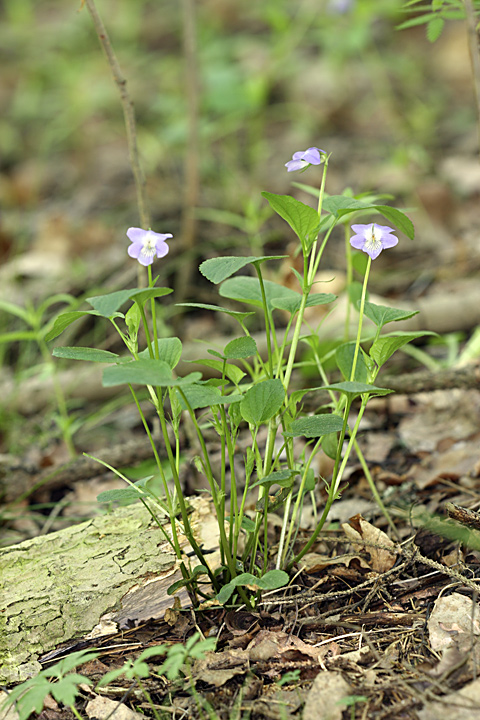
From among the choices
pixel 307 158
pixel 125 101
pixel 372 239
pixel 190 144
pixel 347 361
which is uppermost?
pixel 190 144

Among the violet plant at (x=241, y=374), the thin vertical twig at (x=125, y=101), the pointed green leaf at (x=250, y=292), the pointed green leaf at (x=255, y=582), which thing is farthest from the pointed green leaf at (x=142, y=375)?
the thin vertical twig at (x=125, y=101)

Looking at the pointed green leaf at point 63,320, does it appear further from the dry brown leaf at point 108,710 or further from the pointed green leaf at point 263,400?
the dry brown leaf at point 108,710

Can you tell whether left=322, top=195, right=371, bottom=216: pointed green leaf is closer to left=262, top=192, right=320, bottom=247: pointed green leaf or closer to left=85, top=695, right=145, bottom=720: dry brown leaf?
left=262, top=192, right=320, bottom=247: pointed green leaf

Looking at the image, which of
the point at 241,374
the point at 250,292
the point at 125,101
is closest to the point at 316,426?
the point at 241,374

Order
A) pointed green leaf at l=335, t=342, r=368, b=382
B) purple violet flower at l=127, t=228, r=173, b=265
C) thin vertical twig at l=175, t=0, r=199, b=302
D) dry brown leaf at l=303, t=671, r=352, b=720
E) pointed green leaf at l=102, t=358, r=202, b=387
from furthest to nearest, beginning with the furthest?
thin vertical twig at l=175, t=0, r=199, b=302 → pointed green leaf at l=335, t=342, r=368, b=382 → purple violet flower at l=127, t=228, r=173, b=265 → dry brown leaf at l=303, t=671, r=352, b=720 → pointed green leaf at l=102, t=358, r=202, b=387

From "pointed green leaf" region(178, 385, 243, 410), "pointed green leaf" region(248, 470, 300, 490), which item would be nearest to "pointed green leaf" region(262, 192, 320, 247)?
"pointed green leaf" region(178, 385, 243, 410)

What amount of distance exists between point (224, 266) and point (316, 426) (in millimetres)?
352

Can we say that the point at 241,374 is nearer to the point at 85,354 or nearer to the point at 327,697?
the point at 85,354

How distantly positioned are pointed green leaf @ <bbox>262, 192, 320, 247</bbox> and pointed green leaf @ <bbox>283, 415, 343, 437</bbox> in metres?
0.33

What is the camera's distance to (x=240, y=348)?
1169 mm

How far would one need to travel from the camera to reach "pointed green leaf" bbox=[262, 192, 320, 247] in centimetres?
105

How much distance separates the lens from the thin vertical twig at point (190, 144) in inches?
113

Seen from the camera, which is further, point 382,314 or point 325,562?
point 325,562

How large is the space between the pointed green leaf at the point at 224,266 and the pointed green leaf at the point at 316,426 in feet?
1.05
